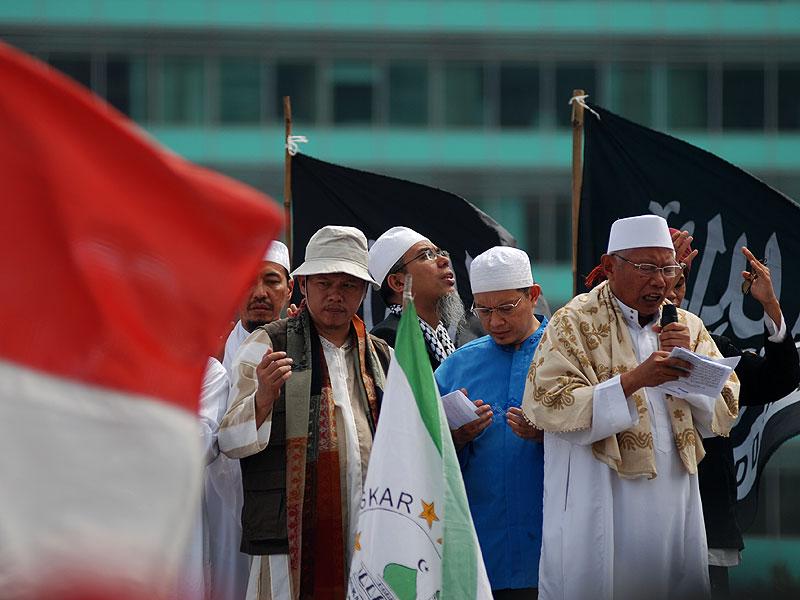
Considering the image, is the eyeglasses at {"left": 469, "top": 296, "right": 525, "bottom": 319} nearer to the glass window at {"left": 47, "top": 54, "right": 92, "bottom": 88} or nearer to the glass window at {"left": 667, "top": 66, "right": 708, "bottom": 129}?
the glass window at {"left": 47, "top": 54, "right": 92, "bottom": 88}

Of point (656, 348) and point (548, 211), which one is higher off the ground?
point (548, 211)

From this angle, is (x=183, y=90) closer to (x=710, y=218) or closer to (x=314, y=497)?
(x=710, y=218)

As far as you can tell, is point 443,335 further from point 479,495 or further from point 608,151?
point 608,151

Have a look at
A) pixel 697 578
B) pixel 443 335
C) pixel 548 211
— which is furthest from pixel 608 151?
pixel 548 211

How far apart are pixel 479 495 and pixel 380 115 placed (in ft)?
74.2

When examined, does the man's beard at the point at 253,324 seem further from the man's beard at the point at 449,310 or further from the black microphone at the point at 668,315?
the black microphone at the point at 668,315

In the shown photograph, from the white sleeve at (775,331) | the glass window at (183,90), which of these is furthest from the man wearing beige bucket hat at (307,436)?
the glass window at (183,90)

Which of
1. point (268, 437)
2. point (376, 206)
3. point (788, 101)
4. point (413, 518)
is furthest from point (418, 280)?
point (788, 101)

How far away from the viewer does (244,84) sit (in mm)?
27297

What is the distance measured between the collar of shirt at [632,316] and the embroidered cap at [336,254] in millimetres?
876

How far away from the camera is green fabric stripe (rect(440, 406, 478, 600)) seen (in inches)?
171

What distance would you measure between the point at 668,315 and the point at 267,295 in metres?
1.94

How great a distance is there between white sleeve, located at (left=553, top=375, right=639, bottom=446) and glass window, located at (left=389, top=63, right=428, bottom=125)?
22867mm

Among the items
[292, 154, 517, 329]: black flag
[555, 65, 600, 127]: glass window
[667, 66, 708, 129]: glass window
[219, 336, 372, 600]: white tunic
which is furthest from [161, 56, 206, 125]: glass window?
[219, 336, 372, 600]: white tunic
